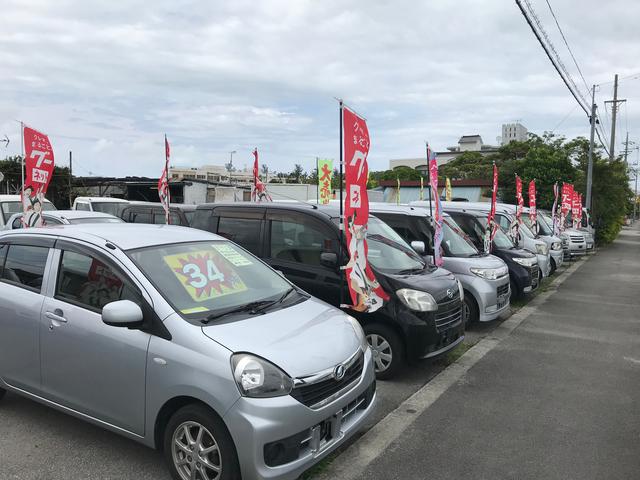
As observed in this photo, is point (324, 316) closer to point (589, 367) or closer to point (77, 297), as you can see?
point (77, 297)

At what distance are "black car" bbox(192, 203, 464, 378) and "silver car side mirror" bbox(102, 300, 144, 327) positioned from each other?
254 cm

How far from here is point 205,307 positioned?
11.1 feet

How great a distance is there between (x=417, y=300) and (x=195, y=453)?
9.51 feet

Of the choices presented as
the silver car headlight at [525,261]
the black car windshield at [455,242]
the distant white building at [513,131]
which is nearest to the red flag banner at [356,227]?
the black car windshield at [455,242]

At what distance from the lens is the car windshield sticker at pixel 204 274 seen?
352 cm

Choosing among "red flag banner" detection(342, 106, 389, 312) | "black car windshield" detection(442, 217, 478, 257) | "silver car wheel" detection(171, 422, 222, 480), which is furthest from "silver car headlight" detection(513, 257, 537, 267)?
"silver car wheel" detection(171, 422, 222, 480)

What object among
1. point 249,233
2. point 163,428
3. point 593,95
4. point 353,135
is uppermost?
point 593,95

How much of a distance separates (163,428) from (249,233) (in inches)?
131

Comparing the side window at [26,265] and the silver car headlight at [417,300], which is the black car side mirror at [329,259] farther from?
the side window at [26,265]

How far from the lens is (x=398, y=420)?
14.3 feet

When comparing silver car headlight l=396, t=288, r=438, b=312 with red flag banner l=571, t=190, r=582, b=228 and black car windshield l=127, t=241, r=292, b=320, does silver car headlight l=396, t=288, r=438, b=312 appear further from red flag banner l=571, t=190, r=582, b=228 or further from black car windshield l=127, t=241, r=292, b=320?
red flag banner l=571, t=190, r=582, b=228

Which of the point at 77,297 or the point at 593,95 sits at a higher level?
the point at 593,95

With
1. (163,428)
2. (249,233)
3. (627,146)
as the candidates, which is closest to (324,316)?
(163,428)

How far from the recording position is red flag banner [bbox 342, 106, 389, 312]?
5.18m
